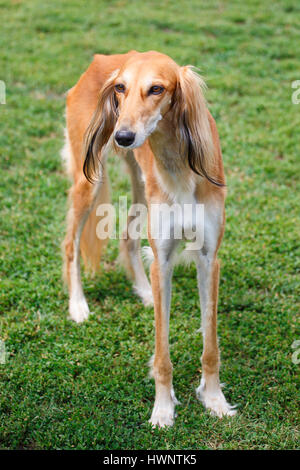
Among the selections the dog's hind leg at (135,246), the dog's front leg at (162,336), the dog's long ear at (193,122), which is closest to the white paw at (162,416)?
the dog's front leg at (162,336)

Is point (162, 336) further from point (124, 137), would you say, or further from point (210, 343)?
point (124, 137)

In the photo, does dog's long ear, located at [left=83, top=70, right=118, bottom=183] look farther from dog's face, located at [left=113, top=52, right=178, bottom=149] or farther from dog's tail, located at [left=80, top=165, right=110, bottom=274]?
dog's tail, located at [left=80, top=165, right=110, bottom=274]

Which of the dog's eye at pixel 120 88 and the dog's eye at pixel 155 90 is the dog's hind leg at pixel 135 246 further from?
the dog's eye at pixel 155 90

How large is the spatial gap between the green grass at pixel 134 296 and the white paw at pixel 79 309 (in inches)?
3.1

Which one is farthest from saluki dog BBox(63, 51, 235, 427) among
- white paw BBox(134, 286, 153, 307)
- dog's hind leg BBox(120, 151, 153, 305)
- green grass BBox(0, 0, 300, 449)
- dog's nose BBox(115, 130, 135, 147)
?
white paw BBox(134, 286, 153, 307)

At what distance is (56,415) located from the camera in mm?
3516

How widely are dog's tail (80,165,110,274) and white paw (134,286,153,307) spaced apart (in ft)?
1.44

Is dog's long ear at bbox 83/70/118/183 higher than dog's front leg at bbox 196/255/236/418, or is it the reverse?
dog's long ear at bbox 83/70/118/183

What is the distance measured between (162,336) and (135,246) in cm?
142

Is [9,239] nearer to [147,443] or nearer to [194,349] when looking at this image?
[194,349]

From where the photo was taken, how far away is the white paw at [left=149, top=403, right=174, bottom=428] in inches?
136

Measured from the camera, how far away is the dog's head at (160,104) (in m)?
2.77

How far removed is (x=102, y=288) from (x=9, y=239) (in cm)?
109

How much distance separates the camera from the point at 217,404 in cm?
356
